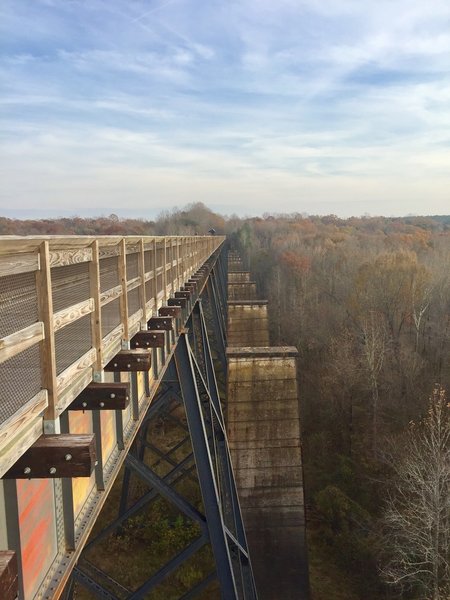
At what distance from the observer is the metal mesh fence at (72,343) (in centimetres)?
282

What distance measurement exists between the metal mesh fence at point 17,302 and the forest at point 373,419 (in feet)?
35.4

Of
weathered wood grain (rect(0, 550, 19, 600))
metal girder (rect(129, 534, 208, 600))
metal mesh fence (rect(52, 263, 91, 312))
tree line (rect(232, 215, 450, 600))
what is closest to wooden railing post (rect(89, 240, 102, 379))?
metal mesh fence (rect(52, 263, 91, 312))

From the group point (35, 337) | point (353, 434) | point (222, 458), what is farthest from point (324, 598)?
point (35, 337)

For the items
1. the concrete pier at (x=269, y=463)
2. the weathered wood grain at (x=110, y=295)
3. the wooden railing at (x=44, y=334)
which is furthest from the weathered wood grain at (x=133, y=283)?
the concrete pier at (x=269, y=463)

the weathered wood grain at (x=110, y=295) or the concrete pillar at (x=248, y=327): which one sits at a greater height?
the weathered wood grain at (x=110, y=295)

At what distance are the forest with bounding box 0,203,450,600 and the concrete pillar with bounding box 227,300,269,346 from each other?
3374 mm

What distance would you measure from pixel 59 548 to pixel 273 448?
11.4 m

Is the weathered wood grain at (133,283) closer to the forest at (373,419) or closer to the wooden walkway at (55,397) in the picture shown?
the wooden walkway at (55,397)

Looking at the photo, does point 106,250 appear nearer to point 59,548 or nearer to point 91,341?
point 91,341

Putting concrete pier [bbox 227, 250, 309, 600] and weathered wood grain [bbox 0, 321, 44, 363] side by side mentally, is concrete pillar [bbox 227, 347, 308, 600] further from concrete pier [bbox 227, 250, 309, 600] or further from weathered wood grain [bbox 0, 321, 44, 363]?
weathered wood grain [bbox 0, 321, 44, 363]

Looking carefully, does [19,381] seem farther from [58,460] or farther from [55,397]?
[58,460]

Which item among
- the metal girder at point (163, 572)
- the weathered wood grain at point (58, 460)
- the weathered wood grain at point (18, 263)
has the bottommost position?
the metal girder at point (163, 572)

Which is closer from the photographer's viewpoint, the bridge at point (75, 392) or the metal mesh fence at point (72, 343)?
the bridge at point (75, 392)

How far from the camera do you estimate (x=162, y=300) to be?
6684 millimetres
